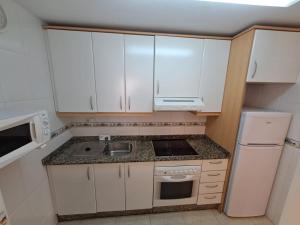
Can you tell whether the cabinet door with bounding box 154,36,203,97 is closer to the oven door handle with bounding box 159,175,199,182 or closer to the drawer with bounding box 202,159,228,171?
the drawer with bounding box 202,159,228,171

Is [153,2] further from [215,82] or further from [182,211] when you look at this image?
[182,211]

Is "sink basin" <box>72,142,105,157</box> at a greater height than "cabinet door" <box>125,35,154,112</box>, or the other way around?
"cabinet door" <box>125,35,154,112</box>

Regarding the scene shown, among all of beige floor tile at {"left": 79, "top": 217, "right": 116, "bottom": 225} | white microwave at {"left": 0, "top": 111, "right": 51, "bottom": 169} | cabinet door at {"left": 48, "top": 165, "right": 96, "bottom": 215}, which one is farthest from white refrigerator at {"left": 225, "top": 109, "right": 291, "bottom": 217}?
white microwave at {"left": 0, "top": 111, "right": 51, "bottom": 169}

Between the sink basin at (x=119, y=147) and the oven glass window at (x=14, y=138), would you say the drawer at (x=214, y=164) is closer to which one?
the sink basin at (x=119, y=147)

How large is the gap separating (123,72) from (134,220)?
5.77 feet

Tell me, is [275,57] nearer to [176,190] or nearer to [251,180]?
[251,180]

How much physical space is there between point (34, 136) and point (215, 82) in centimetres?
177

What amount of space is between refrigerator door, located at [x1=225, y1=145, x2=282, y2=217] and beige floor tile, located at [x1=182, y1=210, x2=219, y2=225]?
0.20m

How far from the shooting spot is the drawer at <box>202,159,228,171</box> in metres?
1.54

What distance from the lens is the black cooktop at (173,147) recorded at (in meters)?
1.66

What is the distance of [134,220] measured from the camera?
1.58 meters

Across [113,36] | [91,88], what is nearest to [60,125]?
[91,88]

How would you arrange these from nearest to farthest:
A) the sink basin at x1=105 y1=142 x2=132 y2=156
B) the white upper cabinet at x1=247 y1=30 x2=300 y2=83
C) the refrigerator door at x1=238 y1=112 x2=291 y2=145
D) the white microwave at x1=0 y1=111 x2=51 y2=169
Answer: the white microwave at x1=0 y1=111 x2=51 y2=169 < the white upper cabinet at x1=247 y1=30 x2=300 y2=83 < the refrigerator door at x1=238 y1=112 x2=291 y2=145 < the sink basin at x1=105 y1=142 x2=132 y2=156

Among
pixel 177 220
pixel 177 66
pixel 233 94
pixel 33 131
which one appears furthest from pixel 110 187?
pixel 233 94
